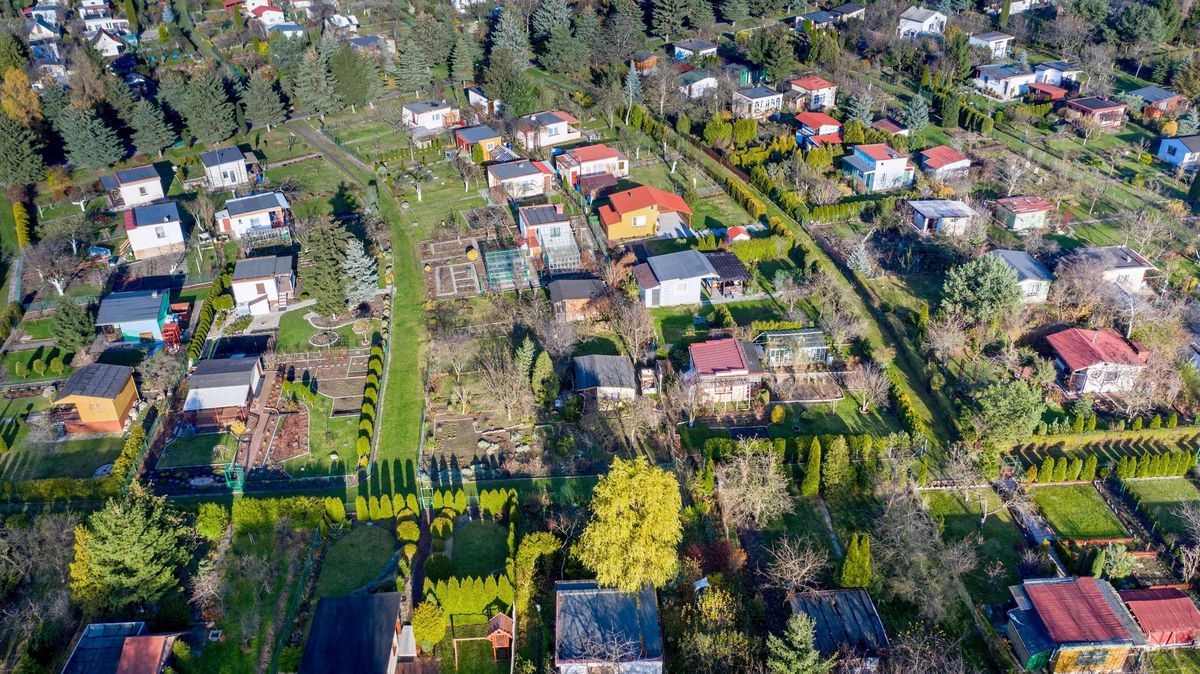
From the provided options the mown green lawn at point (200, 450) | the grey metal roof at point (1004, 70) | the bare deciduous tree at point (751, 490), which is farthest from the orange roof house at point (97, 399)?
the grey metal roof at point (1004, 70)

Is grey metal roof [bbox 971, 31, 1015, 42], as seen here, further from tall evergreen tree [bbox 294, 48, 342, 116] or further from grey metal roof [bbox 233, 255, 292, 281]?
grey metal roof [bbox 233, 255, 292, 281]

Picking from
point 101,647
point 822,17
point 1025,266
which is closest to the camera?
point 101,647

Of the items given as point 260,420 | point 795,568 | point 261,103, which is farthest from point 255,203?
point 795,568

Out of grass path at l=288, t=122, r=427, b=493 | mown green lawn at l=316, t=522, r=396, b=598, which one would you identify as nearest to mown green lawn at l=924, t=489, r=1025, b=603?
mown green lawn at l=316, t=522, r=396, b=598

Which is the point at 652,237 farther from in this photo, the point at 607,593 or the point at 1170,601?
the point at 1170,601

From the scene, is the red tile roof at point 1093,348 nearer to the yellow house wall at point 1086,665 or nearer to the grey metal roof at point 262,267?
the yellow house wall at point 1086,665

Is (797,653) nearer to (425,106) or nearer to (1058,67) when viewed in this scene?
(425,106)

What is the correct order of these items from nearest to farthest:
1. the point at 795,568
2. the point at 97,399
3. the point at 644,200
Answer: the point at 795,568 < the point at 97,399 < the point at 644,200
